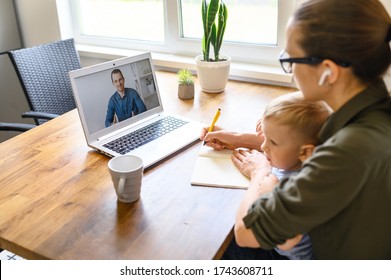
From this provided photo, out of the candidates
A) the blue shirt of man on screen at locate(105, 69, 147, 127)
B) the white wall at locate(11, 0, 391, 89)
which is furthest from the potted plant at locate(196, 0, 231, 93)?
the white wall at locate(11, 0, 391, 89)

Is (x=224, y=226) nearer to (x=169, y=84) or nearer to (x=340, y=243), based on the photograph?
(x=340, y=243)

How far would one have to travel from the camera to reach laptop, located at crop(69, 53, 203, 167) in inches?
49.2

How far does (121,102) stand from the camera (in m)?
1.35

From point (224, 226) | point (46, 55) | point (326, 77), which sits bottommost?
point (224, 226)

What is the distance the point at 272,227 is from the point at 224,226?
169mm

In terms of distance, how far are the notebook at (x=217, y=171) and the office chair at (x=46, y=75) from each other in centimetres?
91

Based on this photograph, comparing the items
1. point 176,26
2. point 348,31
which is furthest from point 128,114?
point 176,26

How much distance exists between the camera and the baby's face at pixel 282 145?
97 cm

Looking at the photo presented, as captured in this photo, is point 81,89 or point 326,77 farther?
point 81,89

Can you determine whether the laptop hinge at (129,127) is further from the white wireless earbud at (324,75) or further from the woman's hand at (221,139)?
the white wireless earbud at (324,75)

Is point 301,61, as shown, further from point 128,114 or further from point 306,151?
point 128,114

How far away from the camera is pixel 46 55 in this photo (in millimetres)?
2035

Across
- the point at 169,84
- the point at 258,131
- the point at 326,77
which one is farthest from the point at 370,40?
the point at 169,84

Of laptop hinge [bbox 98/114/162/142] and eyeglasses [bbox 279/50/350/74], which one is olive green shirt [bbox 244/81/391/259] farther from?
laptop hinge [bbox 98/114/162/142]
